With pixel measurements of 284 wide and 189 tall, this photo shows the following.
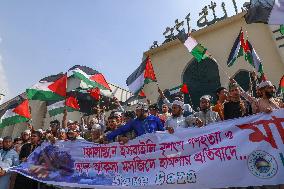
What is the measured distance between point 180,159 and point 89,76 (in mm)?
5208

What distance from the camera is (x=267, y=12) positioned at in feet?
22.0

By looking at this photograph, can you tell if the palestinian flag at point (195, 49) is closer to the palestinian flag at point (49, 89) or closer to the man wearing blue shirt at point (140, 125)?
the man wearing blue shirt at point (140, 125)

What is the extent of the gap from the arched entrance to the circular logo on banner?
12170mm

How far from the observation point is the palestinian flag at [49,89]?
958cm

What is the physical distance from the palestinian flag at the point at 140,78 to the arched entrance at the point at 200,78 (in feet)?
27.0

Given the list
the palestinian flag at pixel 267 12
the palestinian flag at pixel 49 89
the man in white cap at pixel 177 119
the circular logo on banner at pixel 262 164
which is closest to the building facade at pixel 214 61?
the palestinian flag at pixel 49 89

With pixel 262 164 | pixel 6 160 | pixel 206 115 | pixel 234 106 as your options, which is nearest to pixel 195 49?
pixel 206 115

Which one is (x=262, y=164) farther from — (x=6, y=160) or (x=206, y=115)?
A: (x=6, y=160)

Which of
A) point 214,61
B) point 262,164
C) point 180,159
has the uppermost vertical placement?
point 214,61

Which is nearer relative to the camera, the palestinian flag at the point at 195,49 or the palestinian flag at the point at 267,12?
the palestinian flag at the point at 267,12

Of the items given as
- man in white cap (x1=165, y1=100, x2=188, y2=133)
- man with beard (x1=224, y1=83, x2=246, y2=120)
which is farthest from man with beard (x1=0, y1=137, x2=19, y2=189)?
man with beard (x1=224, y1=83, x2=246, y2=120)

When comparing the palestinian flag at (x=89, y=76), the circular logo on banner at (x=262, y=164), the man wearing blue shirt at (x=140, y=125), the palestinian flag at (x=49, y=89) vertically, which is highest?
the palestinian flag at (x=89, y=76)

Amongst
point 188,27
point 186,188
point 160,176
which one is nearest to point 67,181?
point 160,176

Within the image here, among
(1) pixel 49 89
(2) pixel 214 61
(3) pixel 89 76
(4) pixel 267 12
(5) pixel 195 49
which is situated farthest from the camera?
(2) pixel 214 61
